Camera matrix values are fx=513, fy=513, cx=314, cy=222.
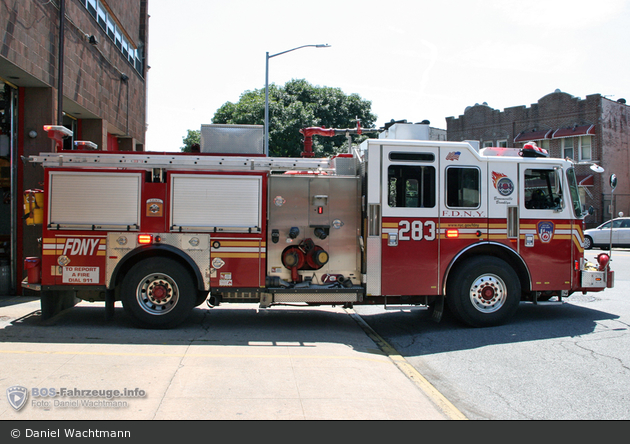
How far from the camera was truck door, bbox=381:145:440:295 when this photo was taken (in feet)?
25.1

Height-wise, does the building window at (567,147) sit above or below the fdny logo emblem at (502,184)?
above

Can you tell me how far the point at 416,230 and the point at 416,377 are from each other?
2.55 meters

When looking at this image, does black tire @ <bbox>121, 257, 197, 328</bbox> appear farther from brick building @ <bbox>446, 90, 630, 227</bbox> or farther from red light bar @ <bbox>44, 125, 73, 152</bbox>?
brick building @ <bbox>446, 90, 630, 227</bbox>

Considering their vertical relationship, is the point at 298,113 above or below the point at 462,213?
above

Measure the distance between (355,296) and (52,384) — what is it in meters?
4.19

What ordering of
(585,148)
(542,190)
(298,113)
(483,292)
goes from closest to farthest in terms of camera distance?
(483,292) → (542,190) → (298,113) → (585,148)

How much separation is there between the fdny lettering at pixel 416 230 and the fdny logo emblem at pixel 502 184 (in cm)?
118

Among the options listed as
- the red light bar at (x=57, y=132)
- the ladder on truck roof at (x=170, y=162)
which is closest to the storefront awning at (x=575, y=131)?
the ladder on truck roof at (x=170, y=162)

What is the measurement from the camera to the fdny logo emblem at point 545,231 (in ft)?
26.1

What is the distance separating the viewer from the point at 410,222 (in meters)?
7.69

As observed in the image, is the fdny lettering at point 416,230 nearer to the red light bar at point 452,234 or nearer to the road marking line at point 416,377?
the red light bar at point 452,234

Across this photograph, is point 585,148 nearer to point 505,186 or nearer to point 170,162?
point 505,186

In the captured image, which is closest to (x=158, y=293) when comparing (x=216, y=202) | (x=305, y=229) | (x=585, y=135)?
(x=216, y=202)
